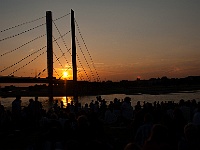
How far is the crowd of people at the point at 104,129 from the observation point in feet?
14.9

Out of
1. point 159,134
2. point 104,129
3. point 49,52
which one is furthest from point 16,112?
point 49,52

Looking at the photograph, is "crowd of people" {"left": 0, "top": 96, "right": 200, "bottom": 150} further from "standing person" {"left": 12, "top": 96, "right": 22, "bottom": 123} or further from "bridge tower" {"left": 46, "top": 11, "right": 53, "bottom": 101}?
"bridge tower" {"left": 46, "top": 11, "right": 53, "bottom": 101}

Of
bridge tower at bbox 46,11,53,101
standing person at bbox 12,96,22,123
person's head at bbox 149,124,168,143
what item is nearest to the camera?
person's head at bbox 149,124,168,143

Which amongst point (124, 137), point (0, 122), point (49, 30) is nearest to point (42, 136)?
point (124, 137)

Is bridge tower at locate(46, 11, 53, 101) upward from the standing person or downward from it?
upward

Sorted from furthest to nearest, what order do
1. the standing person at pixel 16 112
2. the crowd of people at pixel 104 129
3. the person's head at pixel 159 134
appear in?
the standing person at pixel 16 112, the crowd of people at pixel 104 129, the person's head at pixel 159 134

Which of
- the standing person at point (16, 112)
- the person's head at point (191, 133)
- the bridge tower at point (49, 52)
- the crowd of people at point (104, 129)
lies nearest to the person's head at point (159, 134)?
the crowd of people at point (104, 129)

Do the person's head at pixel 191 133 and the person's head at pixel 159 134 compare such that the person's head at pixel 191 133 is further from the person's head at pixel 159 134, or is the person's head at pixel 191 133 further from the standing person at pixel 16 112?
the standing person at pixel 16 112

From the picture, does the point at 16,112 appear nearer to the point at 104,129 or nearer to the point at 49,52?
the point at 104,129

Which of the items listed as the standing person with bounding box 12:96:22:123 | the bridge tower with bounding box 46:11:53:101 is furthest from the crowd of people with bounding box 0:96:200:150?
the bridge tower with bounding box 46:11:53:101

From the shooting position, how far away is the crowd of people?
179 inches

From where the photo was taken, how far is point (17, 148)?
10195mm

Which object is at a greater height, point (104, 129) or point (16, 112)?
point (16, 112)

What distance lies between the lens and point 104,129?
13.1 m
